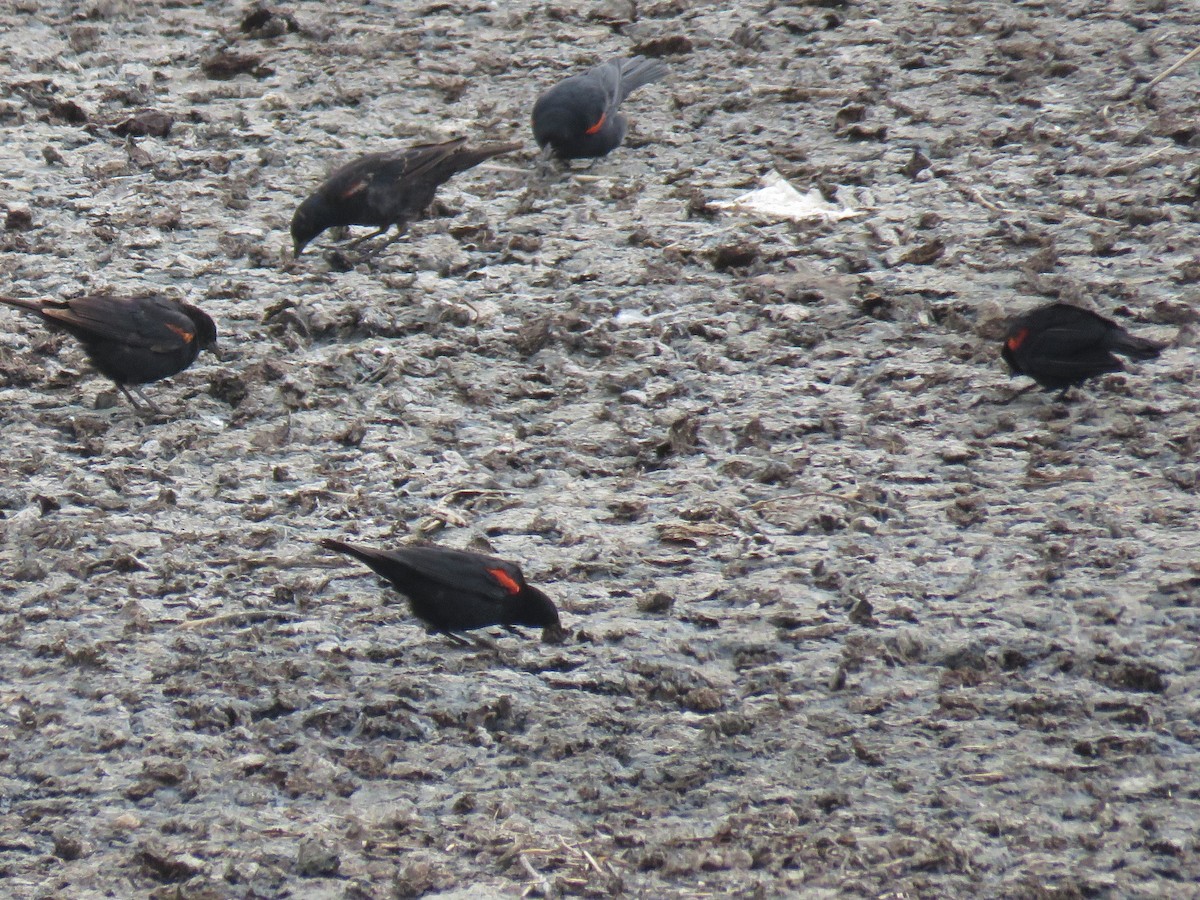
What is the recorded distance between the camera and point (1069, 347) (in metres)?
4.75

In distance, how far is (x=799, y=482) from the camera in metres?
4.57

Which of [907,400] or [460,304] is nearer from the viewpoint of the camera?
[907,400]

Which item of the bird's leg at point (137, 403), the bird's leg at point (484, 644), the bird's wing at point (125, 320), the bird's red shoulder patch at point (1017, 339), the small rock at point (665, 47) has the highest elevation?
the small rock at point (665, 47)

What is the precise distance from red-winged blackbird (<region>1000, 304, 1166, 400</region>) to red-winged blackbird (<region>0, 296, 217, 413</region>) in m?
2.90

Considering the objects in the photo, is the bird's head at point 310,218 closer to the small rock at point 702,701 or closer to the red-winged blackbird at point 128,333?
the red-winged blackbird at point 128,333

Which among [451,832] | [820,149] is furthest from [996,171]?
[451,832]

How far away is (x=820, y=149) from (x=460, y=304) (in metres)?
2.12

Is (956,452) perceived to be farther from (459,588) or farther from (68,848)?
(68,848)

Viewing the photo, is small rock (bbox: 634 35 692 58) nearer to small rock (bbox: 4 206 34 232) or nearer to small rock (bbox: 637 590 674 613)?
small rock (bbox: 4 206 34 232)

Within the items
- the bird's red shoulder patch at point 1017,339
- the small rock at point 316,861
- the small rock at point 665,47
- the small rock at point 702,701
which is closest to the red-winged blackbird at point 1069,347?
the bird's red shoulder patch at point 1017,339

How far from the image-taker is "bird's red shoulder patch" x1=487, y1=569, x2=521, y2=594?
3827mm

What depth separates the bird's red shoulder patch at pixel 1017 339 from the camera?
4.83 m

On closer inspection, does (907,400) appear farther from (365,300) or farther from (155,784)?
(155,784)

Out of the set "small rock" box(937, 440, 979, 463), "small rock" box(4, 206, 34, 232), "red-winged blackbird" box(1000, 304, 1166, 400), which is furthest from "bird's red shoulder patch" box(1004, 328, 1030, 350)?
"small rock" box(4, 206, 34, 232)
